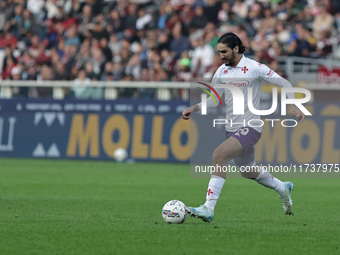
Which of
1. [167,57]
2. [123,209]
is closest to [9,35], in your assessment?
[167,57]

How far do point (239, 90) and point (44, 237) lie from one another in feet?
9.70

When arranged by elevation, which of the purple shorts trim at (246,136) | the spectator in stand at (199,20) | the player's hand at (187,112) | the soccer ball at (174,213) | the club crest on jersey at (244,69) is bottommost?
the soccer ball at (174,213)

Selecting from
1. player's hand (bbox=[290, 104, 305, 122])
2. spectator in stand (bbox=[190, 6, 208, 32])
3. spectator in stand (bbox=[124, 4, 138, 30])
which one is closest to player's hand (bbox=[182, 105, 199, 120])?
player's hand (bbox=[290, 104, 305, 122])

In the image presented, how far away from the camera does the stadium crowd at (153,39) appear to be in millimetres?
18453

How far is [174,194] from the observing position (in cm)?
1107

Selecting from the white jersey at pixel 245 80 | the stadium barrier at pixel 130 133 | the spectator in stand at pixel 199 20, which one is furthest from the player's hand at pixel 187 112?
the spectator in stand at pixel 199 20

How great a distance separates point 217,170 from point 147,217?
114 cm

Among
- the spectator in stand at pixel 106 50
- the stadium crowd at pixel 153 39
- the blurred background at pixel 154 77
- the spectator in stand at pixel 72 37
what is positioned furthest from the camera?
the spectator in stand at pixel 72 37

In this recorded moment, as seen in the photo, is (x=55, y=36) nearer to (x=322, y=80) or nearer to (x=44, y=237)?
(x=322, y=80)

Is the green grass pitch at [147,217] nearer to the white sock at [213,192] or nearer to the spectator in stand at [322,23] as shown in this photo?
the white sock at [213,192]

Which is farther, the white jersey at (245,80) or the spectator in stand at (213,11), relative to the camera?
the spectator in stand at (213,11)

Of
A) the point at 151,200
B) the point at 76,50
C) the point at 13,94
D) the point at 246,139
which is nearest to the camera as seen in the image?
the point at 246,139

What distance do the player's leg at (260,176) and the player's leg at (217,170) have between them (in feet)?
1.23

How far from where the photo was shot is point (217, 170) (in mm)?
7734
